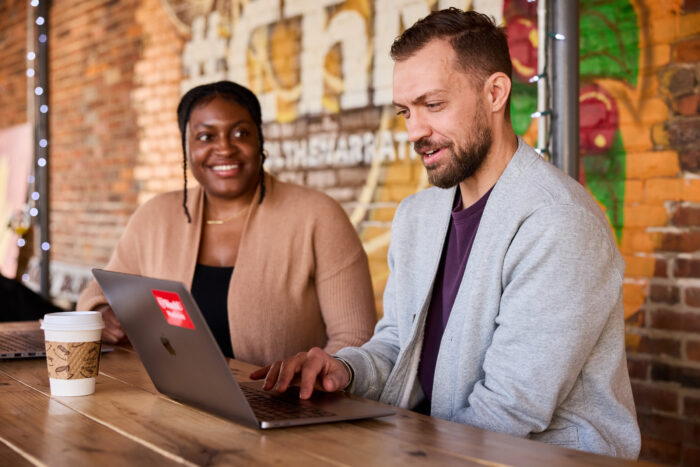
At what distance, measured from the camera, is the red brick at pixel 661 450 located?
2.48 m

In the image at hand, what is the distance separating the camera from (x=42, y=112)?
6.62 metres

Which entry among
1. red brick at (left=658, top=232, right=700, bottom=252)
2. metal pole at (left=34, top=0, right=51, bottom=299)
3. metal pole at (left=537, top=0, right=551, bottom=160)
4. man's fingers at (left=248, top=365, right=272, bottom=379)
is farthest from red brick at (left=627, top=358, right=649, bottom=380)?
metal pole at (left=34, top=0, right=51, bottom=299)

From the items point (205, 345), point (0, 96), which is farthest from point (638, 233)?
point (0, 96)

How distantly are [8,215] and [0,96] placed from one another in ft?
4.11

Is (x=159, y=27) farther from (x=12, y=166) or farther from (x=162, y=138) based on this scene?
(x=12, y=166)

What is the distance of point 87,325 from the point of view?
1.42 metres

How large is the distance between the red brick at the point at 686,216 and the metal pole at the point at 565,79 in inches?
14.8

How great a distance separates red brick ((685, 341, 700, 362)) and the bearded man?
105 cm

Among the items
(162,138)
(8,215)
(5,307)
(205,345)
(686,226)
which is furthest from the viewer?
(8,215)

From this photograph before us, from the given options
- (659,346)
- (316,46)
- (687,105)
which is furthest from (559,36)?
(316,46)

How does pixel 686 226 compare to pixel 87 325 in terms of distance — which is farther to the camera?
pixel 686 226

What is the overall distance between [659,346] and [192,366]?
1.74 metres

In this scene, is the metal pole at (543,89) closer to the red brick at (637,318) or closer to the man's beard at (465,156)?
the red brick at (637,318)

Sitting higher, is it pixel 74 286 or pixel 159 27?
pixel 159 27
